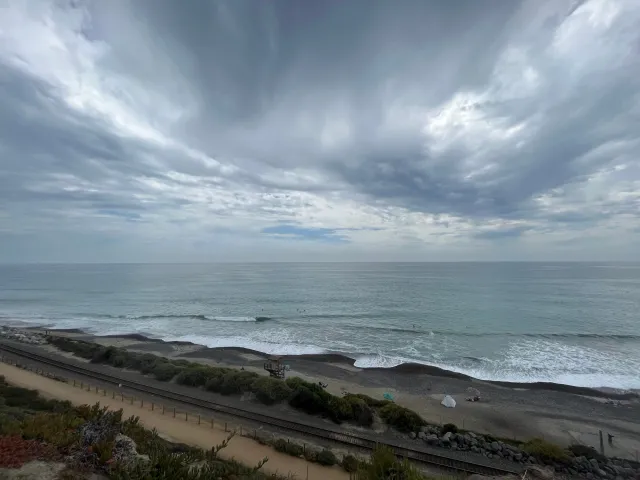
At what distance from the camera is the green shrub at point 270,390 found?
2061 cm

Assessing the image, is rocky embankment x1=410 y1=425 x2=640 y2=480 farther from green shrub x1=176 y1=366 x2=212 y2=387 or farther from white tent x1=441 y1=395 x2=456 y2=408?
green shrub x1=176 y1=366 x2=212 y2=387

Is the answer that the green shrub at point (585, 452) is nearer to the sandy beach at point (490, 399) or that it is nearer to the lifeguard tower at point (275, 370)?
the sandy beach at point (490, 399)

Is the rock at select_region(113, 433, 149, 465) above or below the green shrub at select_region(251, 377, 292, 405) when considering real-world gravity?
above

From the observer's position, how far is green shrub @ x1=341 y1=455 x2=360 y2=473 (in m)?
12.9

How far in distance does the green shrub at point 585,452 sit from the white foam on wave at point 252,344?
846 inches

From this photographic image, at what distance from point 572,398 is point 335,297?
49601 mm

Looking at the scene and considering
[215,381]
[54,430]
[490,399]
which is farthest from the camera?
[490,399]

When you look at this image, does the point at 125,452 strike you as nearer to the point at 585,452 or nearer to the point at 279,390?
the point at 279,390

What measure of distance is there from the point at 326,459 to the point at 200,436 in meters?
6.11

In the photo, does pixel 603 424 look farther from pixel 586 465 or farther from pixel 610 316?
pixel 610 316

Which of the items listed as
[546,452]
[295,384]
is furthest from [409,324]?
[546,452]

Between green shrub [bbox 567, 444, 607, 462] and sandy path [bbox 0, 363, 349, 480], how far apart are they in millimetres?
11885

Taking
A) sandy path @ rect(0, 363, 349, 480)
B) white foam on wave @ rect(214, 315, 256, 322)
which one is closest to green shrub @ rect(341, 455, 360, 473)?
sandy path @ rect(0, 363, 349, 480)

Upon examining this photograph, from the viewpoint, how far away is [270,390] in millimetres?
21031
